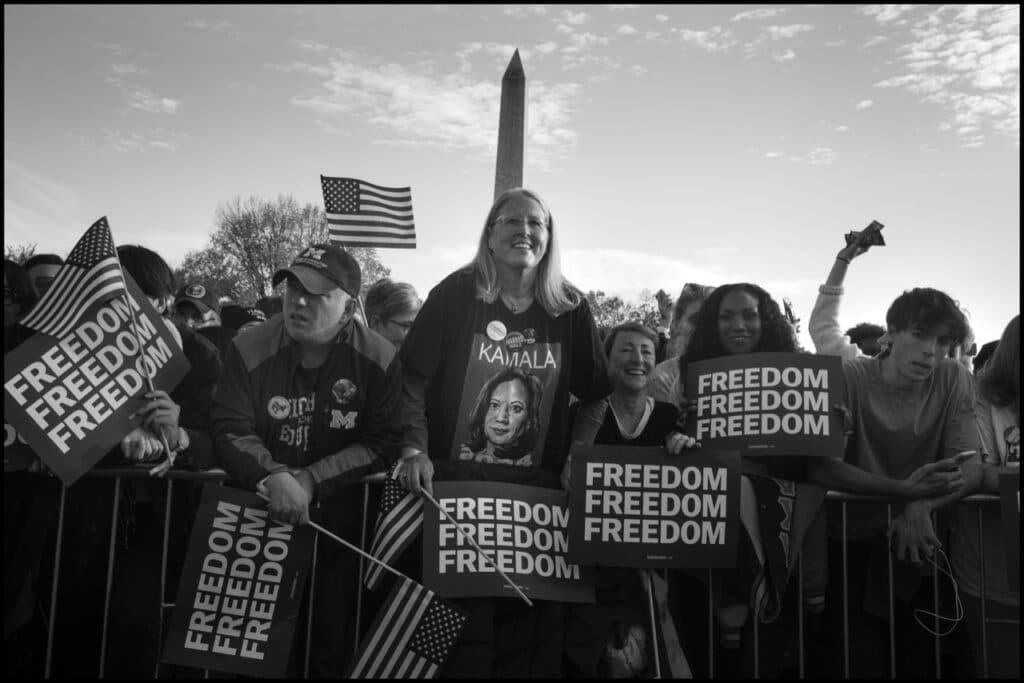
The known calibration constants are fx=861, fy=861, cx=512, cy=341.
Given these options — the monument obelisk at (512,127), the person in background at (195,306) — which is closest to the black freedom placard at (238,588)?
the person in background at (195,306)

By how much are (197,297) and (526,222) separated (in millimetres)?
2833

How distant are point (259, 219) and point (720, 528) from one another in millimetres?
45825

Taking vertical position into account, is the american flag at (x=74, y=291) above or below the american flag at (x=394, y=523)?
above

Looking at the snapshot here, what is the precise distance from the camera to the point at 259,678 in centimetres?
370

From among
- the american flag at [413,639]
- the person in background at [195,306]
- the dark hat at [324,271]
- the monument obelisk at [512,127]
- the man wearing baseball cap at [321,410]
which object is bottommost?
the american flag at [413,639]

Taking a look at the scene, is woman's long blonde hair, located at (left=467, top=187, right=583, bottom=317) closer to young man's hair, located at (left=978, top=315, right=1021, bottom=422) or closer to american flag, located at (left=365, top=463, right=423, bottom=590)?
american flag, located at (left=365, top=463, right=423, bottom=590)

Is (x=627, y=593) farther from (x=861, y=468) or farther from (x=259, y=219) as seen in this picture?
(x=259, y=219)

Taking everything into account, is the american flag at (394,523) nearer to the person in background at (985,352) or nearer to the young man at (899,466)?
the young man at (899,466)

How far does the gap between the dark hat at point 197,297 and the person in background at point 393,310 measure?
3.80ft

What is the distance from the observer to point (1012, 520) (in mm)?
3482

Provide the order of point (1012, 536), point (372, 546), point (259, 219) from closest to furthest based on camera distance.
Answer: point (1012, 536) < point (372, 546) < point (259, 219)

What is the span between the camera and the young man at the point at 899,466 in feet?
12.6

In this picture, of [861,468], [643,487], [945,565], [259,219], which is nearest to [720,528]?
[643,487]

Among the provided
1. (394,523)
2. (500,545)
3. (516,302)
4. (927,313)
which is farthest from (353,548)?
(927,313)
